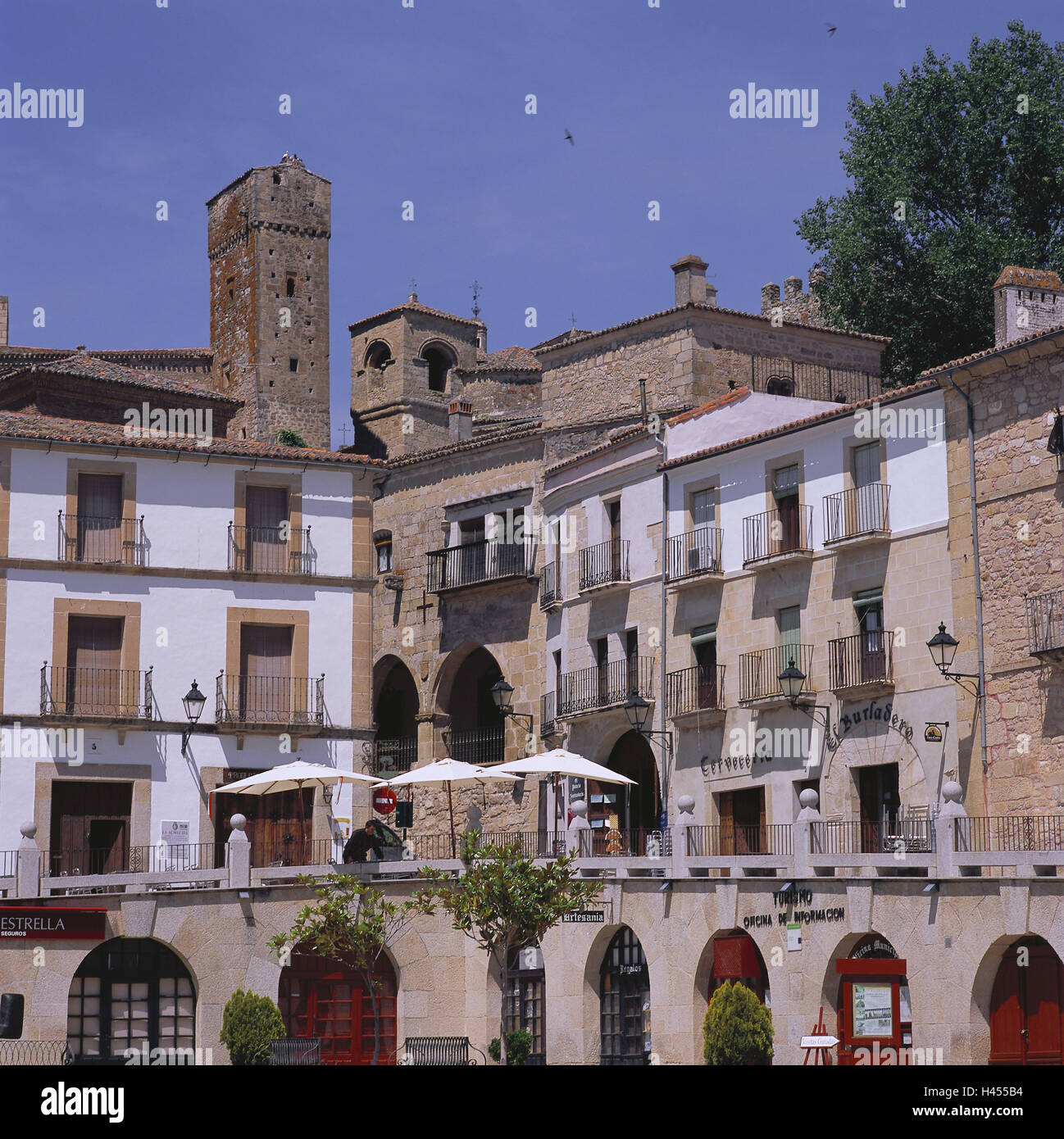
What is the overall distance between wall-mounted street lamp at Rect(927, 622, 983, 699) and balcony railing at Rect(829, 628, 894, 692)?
115 centimetres

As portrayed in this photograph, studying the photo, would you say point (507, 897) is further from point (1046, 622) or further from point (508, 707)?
point (508, 707)

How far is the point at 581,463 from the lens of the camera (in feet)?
175

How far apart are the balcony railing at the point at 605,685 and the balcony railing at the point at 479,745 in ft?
17.0

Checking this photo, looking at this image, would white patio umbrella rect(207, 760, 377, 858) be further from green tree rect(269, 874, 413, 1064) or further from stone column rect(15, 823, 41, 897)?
stone column rect(15, 823, 41, 897)

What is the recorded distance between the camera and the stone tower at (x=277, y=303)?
79.9 metres

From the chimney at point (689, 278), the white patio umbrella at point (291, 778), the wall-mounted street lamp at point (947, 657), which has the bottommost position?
the white patio umbrella at point (291, 778)

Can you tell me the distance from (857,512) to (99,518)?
16.0 meters

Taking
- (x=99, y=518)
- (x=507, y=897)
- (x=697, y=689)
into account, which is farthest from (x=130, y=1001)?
(x=697, y=689)

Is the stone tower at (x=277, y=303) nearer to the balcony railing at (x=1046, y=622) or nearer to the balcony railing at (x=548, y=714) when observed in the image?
the balcony railing at (x=548, y=714)

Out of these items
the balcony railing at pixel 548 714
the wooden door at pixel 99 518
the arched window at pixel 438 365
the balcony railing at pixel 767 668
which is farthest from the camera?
the arched window at pixel 438 365

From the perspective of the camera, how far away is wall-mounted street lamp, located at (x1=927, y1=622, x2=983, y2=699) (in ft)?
125

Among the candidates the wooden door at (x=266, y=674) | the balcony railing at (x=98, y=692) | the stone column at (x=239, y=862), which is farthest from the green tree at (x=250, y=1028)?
the wooden door at (x=266, y=674)

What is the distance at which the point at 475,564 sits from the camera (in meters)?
57.7
